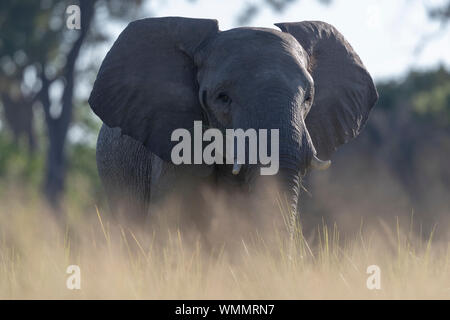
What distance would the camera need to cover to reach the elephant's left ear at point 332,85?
6.39 m

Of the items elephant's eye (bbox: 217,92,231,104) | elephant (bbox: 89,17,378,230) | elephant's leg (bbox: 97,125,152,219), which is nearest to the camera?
elephant (bbox: 89,17,378,230)

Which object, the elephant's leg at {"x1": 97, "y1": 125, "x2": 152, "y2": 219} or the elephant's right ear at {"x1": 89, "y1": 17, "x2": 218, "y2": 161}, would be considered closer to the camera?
the elephant's right ear at {"x1": 89, "y1": 17, "x2": 218, "y2": 161}

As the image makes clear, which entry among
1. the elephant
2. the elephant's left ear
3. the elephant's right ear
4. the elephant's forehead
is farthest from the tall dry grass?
the elephant's forehead

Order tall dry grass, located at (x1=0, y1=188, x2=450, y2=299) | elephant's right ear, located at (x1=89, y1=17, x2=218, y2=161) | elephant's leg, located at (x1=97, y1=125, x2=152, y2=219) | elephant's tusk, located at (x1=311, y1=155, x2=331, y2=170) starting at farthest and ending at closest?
elephant's leg, located at (x1=97, y1=125, x2=152, y2=219)
elephant's right ear, located at (x1=89, y1=17, x2=218, y2=161)
elephant's tusk, located at (x1=311, y1=155, x2=331, y2=170)
tall dry grass, located at (x1=0, y1=188, x2=450, y2=299)

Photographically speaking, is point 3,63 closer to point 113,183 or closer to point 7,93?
point 7,93

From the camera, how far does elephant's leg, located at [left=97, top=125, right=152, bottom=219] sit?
7059 millimetres

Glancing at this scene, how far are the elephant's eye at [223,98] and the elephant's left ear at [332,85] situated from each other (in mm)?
795

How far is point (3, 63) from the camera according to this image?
860 inches

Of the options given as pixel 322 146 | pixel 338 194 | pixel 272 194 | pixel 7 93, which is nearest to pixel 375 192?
pixel 338 194

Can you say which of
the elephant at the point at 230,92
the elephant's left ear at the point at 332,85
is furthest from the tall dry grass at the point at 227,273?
the elephant's left ear at the point at 332,85

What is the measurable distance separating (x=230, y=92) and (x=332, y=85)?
108 centimetres

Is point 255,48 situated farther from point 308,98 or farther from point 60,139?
point 60,139

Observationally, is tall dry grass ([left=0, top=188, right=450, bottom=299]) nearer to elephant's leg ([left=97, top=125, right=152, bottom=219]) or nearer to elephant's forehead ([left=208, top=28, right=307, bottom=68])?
elephant's forehead ([left=208, top=28, right=307, bottom=68])

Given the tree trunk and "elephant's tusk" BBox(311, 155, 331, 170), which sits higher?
the tree trunk
